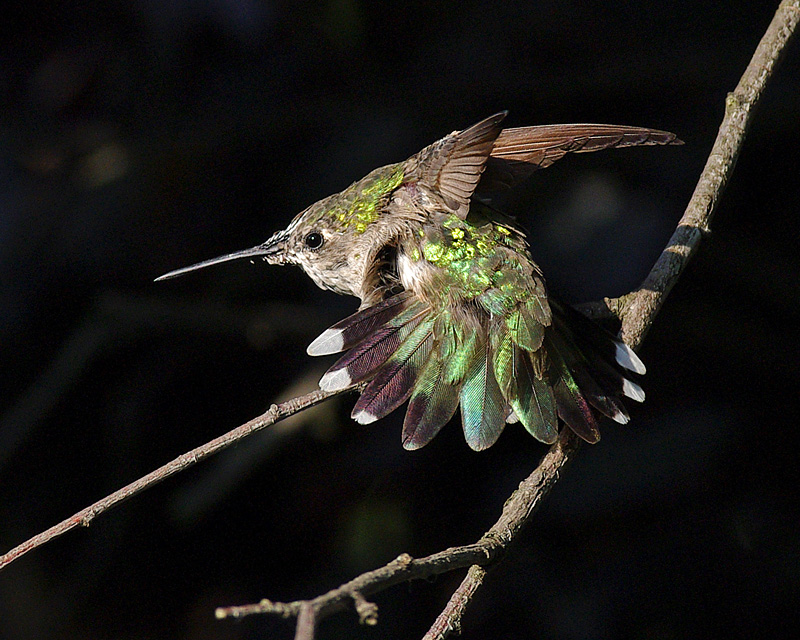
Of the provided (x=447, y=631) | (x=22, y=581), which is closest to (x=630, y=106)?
(x=447, y=631)

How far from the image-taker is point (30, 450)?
2.73 metres

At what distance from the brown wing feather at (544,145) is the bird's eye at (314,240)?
0.48 meters

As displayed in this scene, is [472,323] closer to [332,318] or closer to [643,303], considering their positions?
[643,303]

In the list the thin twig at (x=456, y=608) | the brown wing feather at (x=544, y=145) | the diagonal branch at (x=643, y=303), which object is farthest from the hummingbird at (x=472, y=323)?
the thin twig at (x=456, y=608)

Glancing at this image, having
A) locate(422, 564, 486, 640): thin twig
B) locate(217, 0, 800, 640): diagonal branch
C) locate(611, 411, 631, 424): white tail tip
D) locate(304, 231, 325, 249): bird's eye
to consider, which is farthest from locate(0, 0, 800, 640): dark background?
locate(422, 564, 486, 640): thin twig

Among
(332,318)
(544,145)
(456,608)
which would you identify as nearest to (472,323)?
(544,145)

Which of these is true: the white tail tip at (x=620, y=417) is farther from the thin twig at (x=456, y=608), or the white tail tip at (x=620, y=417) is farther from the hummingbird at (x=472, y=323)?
the thin twig at (x=456, y=608)

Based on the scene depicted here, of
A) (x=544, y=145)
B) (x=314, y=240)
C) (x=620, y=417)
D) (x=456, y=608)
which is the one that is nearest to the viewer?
(x=456, y=608)

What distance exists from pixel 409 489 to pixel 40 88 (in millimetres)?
1922

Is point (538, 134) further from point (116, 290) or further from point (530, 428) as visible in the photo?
point (116, 290)

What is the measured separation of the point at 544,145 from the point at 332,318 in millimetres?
1205

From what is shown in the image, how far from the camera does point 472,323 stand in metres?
1.86

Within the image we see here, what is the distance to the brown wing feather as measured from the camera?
77.0 inches

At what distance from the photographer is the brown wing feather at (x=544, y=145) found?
1.96 m
